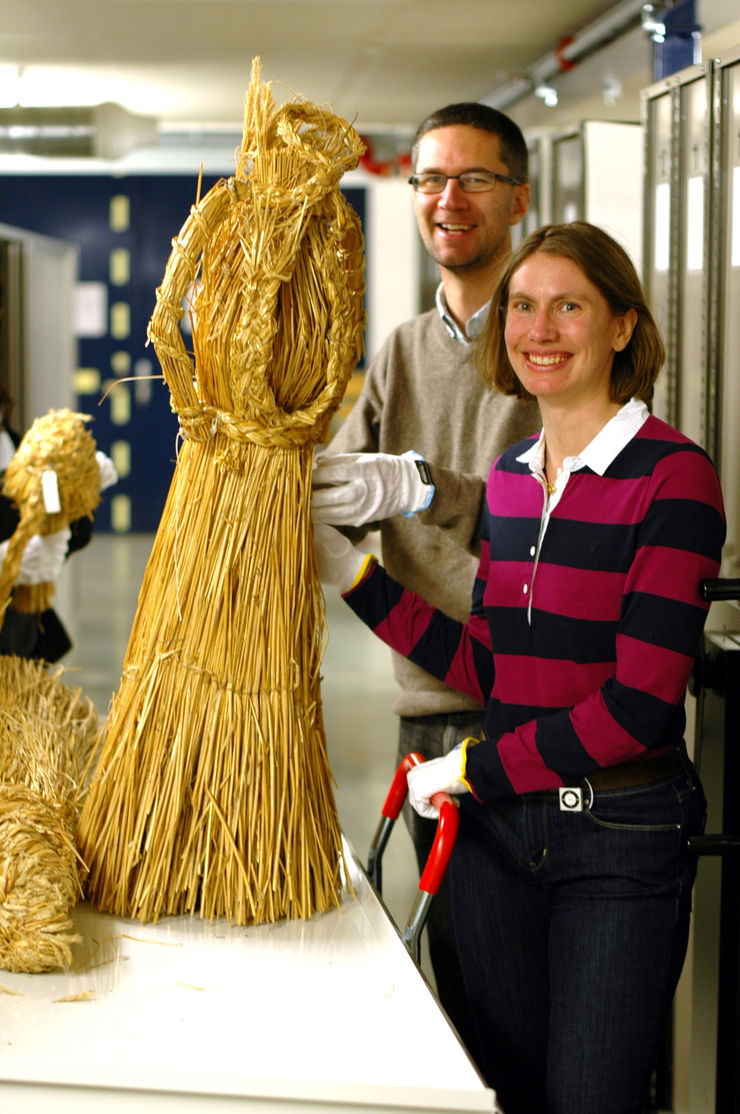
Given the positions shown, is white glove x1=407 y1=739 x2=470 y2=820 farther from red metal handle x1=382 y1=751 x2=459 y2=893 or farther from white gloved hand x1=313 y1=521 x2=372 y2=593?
white gloved hand x1=313 y1=521 x2=372 y2=593

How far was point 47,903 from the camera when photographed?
1.06 metres

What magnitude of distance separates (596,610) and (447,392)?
70cm

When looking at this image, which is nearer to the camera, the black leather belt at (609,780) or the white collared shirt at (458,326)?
the black leather belt at (609,780)

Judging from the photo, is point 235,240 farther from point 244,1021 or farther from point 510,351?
point 244,1021

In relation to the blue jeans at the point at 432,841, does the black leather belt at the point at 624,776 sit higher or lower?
higher

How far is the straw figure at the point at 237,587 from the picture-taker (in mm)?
1138

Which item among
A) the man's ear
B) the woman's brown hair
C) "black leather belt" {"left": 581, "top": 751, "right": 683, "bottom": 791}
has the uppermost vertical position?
the man's ear

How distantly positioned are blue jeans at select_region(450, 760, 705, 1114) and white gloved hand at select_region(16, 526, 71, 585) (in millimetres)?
1089

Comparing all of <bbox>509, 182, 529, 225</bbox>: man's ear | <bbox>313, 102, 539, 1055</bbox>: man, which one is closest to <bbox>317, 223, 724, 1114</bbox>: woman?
<bbox>313, 102, 539, 1055</bbox>: man

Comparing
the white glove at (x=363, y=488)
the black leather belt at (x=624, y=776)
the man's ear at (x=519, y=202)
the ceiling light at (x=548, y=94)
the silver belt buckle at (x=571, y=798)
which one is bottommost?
the silver belt buckle at (x=571, y=798)

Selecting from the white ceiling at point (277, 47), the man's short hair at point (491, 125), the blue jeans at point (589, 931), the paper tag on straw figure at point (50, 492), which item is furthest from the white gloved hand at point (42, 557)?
the white ceiling at point (277, 47)

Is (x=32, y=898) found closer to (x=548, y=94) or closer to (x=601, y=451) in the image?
(x=601, y=451)

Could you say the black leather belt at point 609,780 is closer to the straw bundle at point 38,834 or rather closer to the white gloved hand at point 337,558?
the white gloved hand at point 337,558

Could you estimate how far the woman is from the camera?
121cm
